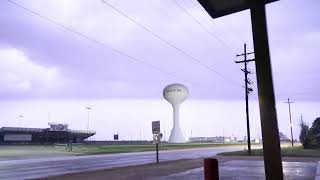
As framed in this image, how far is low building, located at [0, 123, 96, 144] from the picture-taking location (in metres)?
130

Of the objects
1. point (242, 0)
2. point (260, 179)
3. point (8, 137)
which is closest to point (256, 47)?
point (242, 0)

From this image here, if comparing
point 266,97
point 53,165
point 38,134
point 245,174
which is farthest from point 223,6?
point 38,134

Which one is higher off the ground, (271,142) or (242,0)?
(242,0)

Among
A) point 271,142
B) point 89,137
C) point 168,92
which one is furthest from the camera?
point 89,137

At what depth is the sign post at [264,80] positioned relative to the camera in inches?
266

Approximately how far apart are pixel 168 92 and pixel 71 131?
42101 millimetres

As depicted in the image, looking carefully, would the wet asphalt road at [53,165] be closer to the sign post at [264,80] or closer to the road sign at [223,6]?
the road sign at [223,6]

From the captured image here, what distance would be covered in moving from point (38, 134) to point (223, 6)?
14144 centimetres

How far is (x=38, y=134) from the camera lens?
14000 cm

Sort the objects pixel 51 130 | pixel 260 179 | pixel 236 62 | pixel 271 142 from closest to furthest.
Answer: pixel 271 142 < pixel 260 179 < pixel 236 62 < pixel 51 130

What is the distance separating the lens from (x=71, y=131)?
143875mm

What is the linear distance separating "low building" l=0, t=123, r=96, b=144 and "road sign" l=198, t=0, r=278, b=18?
430 feet

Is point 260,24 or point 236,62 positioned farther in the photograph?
point 236,62

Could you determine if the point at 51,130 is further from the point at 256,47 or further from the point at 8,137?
the point at 256,47
